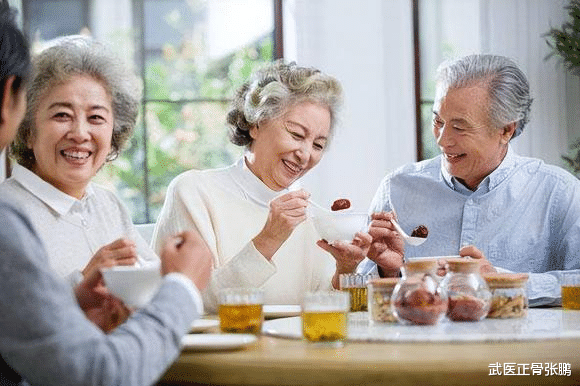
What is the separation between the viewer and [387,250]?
8.66 ft

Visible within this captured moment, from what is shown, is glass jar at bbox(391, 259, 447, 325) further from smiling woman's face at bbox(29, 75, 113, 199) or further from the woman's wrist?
smiling woman's face at bbox(29, 75, 113, 199)

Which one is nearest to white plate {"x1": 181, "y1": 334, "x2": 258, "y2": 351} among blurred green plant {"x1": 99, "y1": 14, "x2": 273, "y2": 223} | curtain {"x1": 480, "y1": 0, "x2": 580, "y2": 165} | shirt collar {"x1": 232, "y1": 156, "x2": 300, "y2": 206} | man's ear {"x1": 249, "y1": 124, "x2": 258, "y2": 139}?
shirt collar {"x1": 232, "y1": 156, "x2": 300, "y2": 206}

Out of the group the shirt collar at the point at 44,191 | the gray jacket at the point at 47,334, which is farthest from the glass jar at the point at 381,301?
the shirt collar at the point at 44,191

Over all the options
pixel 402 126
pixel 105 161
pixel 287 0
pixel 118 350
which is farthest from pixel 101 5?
pixel 118 350

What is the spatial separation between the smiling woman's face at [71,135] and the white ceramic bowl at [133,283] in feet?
2.98

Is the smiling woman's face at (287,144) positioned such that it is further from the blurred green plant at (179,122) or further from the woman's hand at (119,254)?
the blurred green plant at (179,122)

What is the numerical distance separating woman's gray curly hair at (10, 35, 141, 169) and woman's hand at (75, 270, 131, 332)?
2.77 ft

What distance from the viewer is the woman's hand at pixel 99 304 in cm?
183

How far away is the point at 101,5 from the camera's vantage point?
19.6 feet

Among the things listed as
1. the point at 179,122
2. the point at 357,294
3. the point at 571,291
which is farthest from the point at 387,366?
the point at 179,122

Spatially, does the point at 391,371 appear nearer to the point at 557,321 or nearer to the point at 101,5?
the point at 557,321

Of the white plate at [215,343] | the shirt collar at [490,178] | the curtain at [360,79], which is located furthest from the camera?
the curtain at [360,79]

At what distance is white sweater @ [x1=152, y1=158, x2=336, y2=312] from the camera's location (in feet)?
9.36

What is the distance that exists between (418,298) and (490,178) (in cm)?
120
